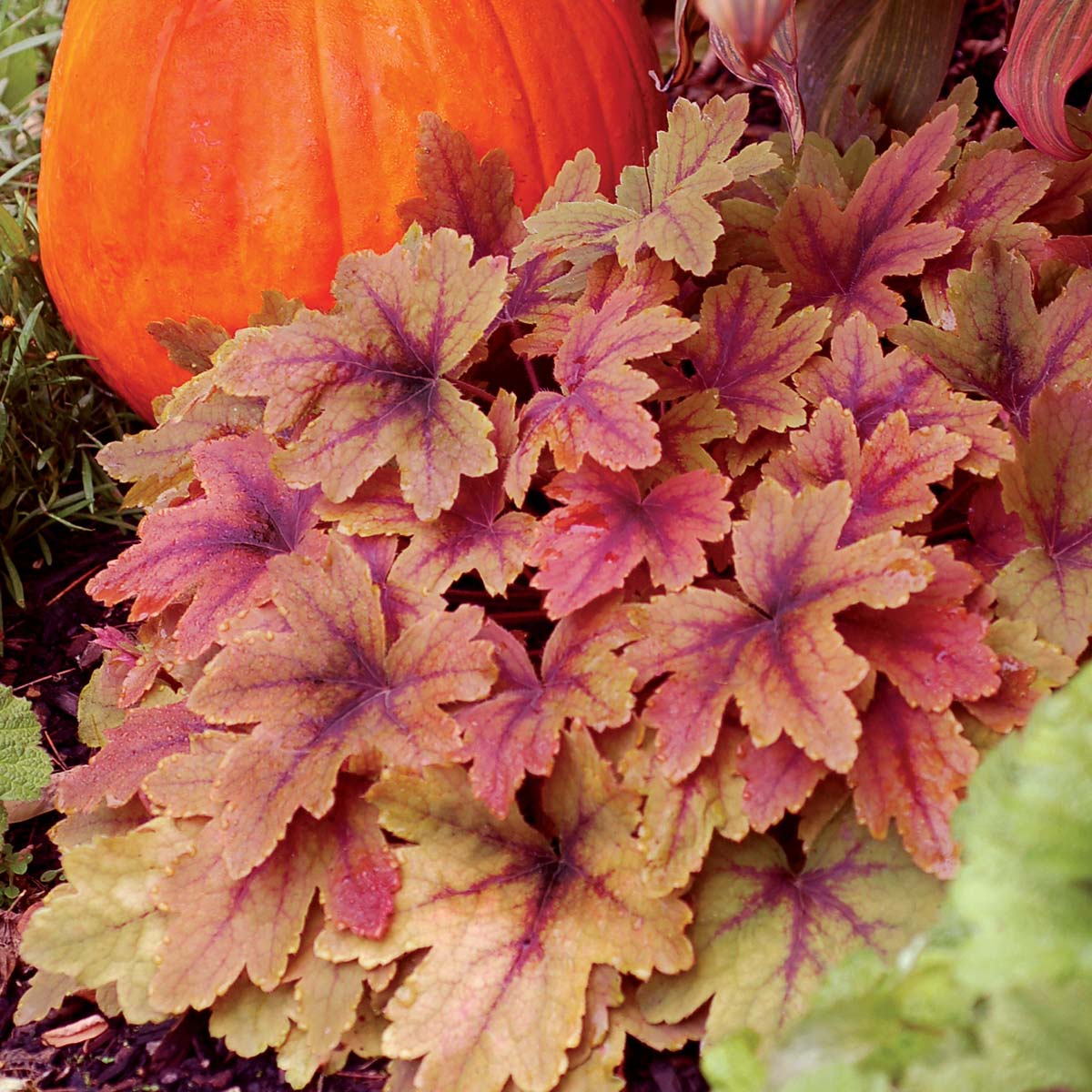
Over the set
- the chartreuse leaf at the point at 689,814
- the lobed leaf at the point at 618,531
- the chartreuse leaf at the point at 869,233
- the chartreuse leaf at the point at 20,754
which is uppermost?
the chartreuse leaf at the point at 869,233

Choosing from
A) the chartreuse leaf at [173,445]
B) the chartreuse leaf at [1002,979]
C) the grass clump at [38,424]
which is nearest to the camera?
the chartreuse leaf at [1002,979]

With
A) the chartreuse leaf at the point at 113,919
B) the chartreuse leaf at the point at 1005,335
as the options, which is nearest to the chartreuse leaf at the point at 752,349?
the chartreuse leaf at the point at 1005,335

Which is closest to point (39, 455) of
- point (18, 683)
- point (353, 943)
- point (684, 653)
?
Answer: point (18, 683)

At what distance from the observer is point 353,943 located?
117 cm

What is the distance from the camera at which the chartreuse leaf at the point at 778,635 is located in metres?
1.02

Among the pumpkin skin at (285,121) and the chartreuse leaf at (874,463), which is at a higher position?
the pumpkin skin at (285,121)

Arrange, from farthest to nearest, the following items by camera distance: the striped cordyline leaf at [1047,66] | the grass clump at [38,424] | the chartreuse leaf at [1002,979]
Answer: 1. the grass clump at [38,424]
2. the striped cordyline leaf at [1047,66]
3. the chartreuse leaf at [1002,979]

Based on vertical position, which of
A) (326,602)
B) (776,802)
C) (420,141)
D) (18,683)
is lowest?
(18,683)

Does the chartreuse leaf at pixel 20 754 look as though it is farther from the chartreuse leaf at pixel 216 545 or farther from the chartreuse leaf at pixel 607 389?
the chartreuse leaf at pixel 607 389

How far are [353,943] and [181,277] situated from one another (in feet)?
3.38

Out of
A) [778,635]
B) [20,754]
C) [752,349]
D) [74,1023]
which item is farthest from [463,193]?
[74,1023]

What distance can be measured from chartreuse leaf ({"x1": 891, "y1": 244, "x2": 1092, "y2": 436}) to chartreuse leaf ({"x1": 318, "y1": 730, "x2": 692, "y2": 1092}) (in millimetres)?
632

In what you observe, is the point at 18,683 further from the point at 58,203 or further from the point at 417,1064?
the point at 417,1064

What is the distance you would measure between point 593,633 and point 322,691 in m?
0.28
